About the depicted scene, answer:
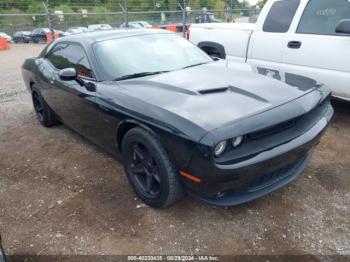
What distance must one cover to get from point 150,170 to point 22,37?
2671 cm

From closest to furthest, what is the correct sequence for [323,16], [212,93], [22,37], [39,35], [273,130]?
[273,130], [212,93], [323,16], [39,35], [22,37]

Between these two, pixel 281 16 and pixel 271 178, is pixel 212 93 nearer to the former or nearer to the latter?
pixel 271 178

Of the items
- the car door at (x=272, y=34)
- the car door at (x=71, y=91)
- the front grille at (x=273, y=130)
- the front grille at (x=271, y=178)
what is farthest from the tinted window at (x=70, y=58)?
the car door at (x=272, y=34)

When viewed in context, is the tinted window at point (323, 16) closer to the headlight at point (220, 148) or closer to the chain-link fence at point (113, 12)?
the headlight at point (220, 148)

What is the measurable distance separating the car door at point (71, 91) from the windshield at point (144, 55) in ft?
0.77

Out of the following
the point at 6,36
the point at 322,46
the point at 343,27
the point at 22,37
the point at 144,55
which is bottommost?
the point at 22,37

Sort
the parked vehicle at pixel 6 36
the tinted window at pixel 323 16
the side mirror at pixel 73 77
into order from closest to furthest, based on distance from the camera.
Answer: the side mirror at pixel 73 77, the tinted window at pixel 323 16, the parked vehicle at pixel 6 36

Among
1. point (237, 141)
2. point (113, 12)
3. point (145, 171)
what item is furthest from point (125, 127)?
point (113, 12)

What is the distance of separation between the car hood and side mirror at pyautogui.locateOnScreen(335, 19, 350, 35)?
4.61ft

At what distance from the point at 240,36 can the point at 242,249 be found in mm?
3931

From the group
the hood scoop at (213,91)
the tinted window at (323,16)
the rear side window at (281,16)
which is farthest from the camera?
the rear side window at (281,16)

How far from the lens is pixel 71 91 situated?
3.73m

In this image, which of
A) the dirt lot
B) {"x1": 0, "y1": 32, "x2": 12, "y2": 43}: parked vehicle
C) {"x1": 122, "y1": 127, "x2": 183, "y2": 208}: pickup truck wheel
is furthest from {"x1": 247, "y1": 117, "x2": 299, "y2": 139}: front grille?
{"x1": 0, "y1": 32, "x2": 12, "y2": 43}: parked vehicle

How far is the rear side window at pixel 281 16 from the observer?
484 cm
